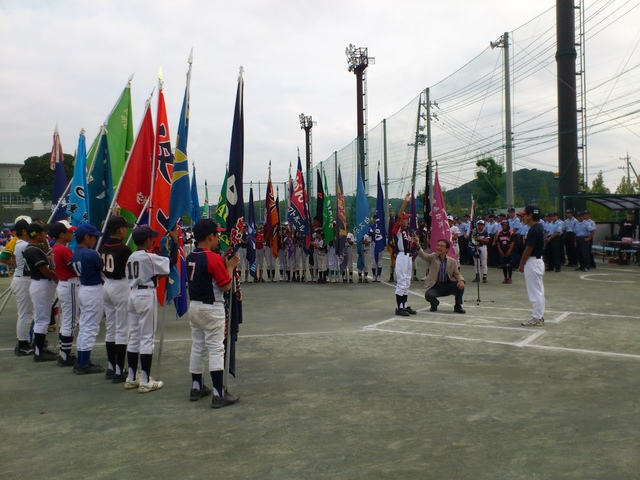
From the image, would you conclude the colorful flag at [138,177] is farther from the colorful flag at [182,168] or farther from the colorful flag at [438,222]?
the colorful flag at [438,222]

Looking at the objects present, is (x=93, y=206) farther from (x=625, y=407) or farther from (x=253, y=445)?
(x=625, y=407)

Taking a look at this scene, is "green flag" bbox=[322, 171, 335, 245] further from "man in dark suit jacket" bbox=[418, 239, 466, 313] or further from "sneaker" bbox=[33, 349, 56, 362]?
"sneaker" bbox=[33, 349, 56, 362]

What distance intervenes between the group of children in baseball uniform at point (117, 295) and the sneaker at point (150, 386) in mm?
11

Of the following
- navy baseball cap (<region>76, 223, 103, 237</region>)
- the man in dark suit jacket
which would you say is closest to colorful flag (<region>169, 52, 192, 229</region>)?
navy baseball cap (<region>76, 223, 103, 237</region>)

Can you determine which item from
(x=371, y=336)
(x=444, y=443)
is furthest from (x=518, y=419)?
Answer: (x=371, y=336)

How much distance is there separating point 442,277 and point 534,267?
2.10 metres

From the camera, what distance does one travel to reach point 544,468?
3977 mm

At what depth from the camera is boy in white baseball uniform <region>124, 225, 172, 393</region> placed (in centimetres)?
633

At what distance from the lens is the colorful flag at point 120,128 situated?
30.8ft

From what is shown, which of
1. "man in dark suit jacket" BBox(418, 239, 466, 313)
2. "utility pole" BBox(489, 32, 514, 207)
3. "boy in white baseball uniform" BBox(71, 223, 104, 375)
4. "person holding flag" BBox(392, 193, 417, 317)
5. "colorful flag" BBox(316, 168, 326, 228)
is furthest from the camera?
"utility pole" BBox(489, 32, 514, 207)

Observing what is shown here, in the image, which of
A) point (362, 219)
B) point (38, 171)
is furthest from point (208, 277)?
point (38, 171)

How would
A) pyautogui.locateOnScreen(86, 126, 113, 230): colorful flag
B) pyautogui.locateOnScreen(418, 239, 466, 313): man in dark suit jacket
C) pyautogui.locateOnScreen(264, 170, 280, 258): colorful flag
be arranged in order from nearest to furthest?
pyautogui.locateOnScreen(86, 126, 113, 230): colorful flag → pyautogui.locateOnScreen(418, 239, 466, 313): man in dark suit jacket → pyautogui.locateOnScreen(264, 170, 280, 258): colorful flag

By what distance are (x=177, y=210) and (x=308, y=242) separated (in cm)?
1139

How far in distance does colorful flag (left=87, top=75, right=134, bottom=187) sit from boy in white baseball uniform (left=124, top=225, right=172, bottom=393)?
350cm
